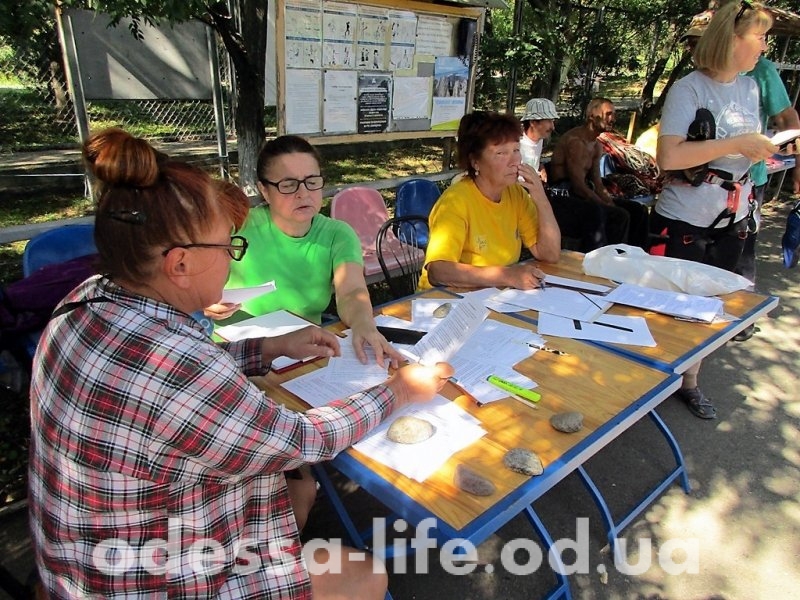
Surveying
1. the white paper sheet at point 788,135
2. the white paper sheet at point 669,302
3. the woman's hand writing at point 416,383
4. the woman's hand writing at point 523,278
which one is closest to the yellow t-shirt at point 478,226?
the woman's hand writing at point 523,278

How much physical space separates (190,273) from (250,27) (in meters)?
3.53

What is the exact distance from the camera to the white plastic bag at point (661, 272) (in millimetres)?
2323

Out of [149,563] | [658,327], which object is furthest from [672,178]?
[149,563]

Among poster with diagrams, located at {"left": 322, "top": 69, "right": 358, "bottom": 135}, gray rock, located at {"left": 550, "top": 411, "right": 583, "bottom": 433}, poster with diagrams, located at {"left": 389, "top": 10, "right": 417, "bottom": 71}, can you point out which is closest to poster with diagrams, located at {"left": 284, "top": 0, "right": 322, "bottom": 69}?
poster with diagrams, located at {"left": 322, "top": 69, "right": 358, "bottom": 135}

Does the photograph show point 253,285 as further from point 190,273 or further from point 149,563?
point 149,563

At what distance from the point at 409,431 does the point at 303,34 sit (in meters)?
3.11

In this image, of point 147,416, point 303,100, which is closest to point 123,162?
point 147,416

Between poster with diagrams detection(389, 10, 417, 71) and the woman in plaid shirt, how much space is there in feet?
11.1

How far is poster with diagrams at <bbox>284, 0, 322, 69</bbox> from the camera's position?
11.6 feet

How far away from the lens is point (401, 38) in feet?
13.8

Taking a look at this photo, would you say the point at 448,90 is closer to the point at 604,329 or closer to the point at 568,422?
the point at 604,329

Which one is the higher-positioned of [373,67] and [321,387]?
[373,67]

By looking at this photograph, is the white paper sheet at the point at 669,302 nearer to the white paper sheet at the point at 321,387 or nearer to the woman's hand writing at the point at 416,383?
the woman's hand writing at the point at 416,383

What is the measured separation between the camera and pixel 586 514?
7.65 feet
